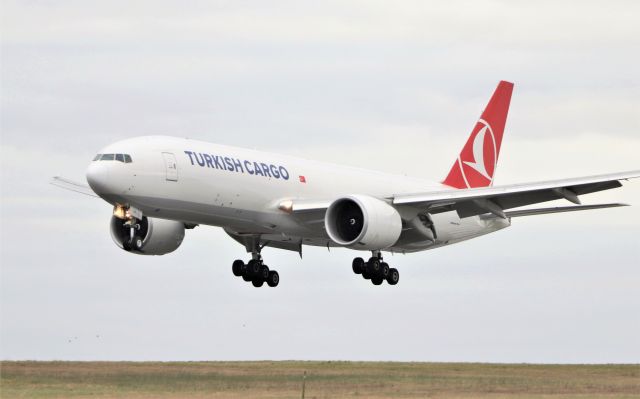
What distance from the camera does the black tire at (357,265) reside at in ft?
173

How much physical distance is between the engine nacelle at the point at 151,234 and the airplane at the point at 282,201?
38 mm

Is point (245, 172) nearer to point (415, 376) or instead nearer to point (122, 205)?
point (122, 205)

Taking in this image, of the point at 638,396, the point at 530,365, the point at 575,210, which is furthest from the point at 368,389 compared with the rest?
the point at 530,365

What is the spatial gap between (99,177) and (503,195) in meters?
15.0

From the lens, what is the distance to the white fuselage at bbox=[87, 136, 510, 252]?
44500mm

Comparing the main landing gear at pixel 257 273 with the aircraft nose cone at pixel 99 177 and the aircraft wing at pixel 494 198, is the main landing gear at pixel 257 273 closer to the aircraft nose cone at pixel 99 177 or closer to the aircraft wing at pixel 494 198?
the aircraft wing at pixel 494 198

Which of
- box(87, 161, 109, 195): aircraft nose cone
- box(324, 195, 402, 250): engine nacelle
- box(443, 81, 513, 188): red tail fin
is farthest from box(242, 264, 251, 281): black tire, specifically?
box(87, 161, 109, 195): aircraft nose cone

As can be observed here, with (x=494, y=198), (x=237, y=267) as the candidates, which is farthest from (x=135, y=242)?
(x=494, y=198)

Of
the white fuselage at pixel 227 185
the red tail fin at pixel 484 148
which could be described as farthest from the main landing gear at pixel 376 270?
the red tail fin at pixel 484 148

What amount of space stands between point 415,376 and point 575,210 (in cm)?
891

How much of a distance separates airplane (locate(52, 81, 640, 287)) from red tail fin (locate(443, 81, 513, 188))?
2.32 m

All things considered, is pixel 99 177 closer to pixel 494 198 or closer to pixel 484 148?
pixel 494 198

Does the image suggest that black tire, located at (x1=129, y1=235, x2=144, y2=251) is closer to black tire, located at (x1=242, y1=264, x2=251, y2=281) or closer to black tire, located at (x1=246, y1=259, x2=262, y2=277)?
black tire, located at (x1=242, y1=264, x2=251, y2=281)

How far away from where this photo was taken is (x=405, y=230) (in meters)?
52.1
